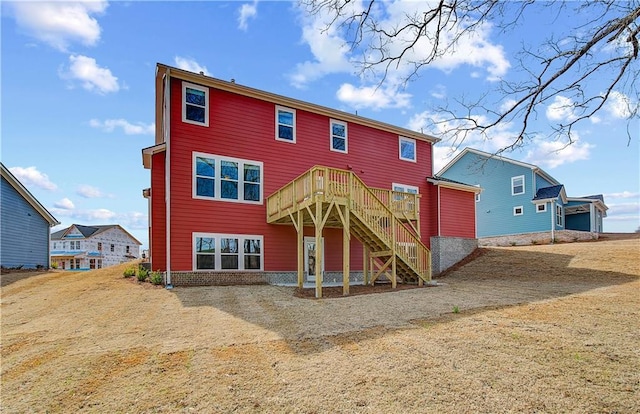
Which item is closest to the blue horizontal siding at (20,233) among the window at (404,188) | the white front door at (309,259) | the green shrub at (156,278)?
the green shrub at (156,278)

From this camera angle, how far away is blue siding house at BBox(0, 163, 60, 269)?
61.6ft

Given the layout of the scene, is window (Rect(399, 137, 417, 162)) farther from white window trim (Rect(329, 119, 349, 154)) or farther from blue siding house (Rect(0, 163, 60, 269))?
blue siding house (Rect(0, 163, 60, 269))

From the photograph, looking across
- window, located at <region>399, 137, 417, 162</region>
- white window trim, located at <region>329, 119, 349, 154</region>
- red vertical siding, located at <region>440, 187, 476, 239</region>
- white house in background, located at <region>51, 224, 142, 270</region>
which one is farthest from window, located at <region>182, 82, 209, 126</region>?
white house in background, located at <region>51, 224, 142, 270</region>

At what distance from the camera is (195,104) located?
44.8 feet

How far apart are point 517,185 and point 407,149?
1199 centimetres

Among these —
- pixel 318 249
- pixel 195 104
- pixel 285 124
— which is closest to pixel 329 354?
pixel 318 249

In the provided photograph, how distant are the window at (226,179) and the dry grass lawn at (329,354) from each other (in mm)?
4764

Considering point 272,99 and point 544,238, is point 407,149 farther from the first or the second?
point 544,238

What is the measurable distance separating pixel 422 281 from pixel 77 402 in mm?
11068

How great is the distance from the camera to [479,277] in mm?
15453

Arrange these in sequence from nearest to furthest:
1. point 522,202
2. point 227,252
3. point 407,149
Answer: point 227,252, point 407,149, point 522,202

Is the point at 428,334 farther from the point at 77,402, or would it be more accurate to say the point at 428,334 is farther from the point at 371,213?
the point at 371,213

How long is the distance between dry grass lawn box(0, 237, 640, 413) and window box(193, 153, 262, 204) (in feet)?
15.6

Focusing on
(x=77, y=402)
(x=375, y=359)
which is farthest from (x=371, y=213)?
Result: (x=77, y=402)
